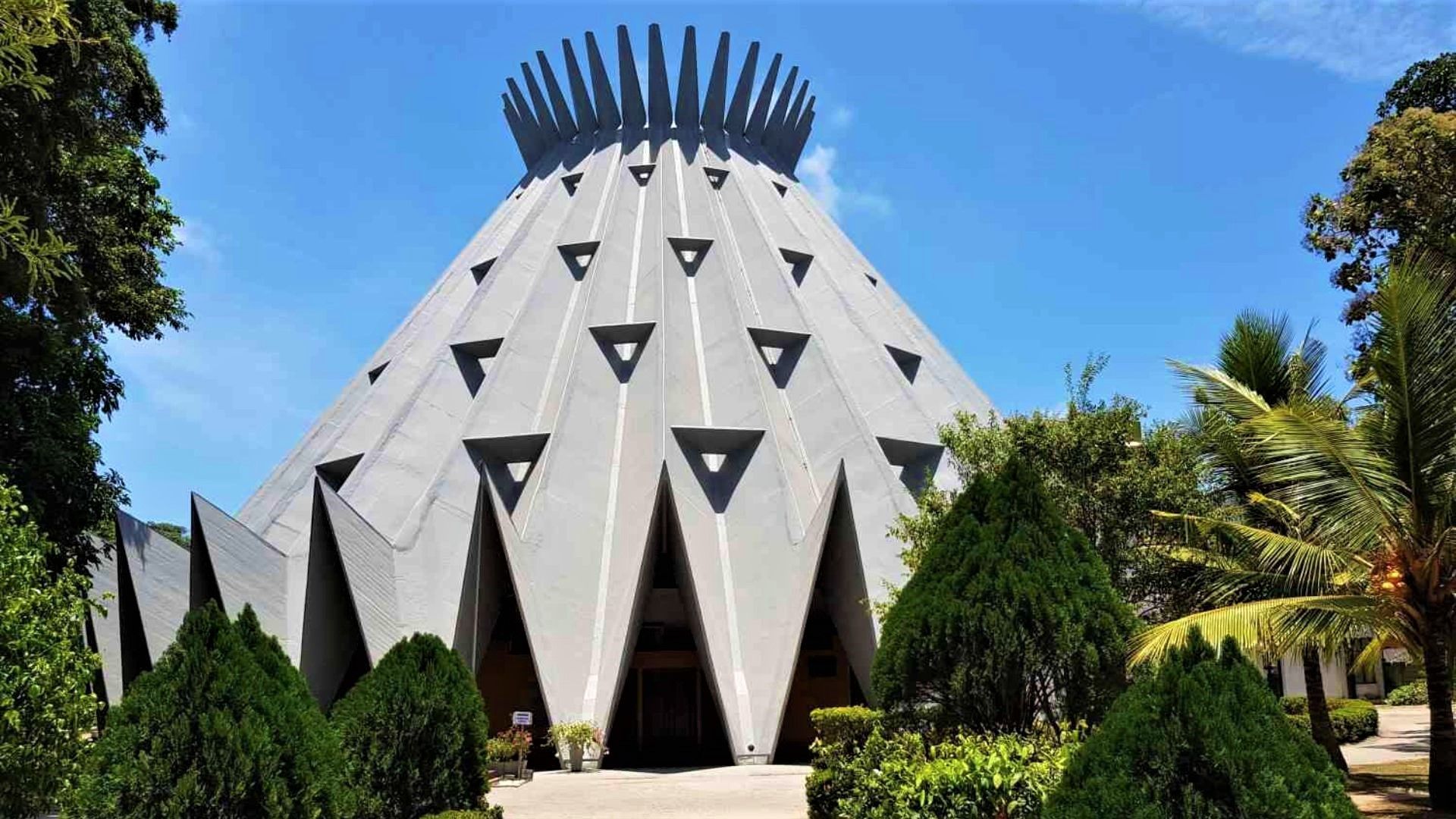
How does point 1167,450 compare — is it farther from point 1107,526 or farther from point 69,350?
point 69,350

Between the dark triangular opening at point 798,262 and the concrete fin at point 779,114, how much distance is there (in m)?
10.3

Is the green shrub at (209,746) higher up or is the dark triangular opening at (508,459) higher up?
the dark triangular opening at (508,459)

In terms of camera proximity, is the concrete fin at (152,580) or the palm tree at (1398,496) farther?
the concrete fin at (152,580)

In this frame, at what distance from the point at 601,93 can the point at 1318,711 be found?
3348cm

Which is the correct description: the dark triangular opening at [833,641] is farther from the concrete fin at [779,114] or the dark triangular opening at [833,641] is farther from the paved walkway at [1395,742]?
the concrete fin at [779,114]

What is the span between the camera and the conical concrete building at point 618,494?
78.2 ft

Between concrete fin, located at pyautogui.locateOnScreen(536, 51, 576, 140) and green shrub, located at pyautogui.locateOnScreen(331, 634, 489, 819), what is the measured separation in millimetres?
33837

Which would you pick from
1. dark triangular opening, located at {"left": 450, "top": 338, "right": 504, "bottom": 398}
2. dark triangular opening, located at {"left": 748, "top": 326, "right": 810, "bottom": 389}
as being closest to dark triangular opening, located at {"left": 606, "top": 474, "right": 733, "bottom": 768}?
dark triangular opening, located at {"left": 748, "top": 326, "right": 810, "bottom": 389}

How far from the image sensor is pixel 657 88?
40.7 metres

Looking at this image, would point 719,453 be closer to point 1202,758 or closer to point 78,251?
point 78,251

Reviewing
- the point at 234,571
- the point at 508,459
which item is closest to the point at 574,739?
the point at 508,459

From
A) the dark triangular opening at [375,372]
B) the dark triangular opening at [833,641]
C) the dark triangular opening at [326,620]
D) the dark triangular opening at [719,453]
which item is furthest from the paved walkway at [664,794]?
the dark triangular opening at [375,372]

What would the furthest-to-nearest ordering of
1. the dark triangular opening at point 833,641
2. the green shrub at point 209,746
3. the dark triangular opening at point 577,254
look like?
the dark triangular opening at point 577,254 < the dark triangular opening at point 833,641 < the green shrub at point 209,746

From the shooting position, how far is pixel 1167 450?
60.9 feet
